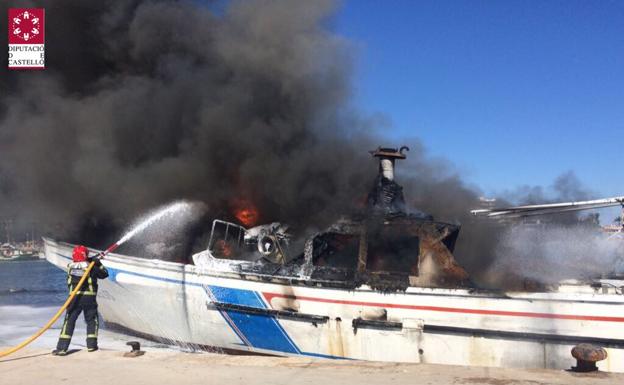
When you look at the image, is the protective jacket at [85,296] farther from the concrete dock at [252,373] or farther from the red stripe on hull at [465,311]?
the red stripe on hull at [465,311]

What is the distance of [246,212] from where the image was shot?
48.1 feet

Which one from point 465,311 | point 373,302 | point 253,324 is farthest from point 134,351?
point 465,311

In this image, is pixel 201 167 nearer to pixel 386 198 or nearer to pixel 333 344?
pixel 386 198

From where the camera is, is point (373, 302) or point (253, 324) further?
point (253, 324)

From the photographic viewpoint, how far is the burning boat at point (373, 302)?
24.2 ft

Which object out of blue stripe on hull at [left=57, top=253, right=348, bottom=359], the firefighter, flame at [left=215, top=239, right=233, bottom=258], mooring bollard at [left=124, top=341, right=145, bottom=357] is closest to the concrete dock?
mooring bollard at [left=124, top=341, right=145, bottom=357]

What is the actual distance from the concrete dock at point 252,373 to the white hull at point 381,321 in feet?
7.55

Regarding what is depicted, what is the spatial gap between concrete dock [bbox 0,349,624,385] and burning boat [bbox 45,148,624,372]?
2.35 m

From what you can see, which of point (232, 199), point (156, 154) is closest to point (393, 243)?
point (232, 199)

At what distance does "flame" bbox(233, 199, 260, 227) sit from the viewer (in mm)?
14523

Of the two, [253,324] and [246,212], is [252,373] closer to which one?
[253,324]

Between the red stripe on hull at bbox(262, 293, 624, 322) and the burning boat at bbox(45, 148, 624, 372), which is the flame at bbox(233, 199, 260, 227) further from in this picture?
the red stripe on hull at bbox(262, 293, 624, 322)

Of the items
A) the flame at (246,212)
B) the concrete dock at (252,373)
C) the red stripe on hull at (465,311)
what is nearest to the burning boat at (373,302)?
the red stripe on hull at (465,311)

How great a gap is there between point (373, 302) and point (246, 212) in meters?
7.12
